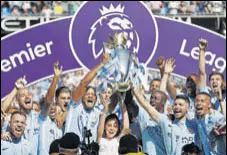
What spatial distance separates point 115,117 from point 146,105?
0.40 m

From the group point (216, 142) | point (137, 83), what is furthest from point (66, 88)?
point (216, 142)

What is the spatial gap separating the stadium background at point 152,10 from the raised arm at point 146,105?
0.33 metres

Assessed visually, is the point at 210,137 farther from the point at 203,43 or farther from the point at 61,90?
the point at 61,90

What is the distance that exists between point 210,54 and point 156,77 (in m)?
0.77

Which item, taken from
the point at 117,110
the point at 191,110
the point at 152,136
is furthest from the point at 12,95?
the point at 191,110

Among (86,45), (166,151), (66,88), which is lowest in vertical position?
(166,151)

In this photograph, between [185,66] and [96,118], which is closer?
[96,118]

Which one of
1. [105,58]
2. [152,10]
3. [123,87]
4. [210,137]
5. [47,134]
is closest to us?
[47,134]

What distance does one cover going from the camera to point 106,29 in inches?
304

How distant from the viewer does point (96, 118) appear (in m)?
7.36

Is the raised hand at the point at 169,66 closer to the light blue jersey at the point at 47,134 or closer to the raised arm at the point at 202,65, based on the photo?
the raised arm at the point at 202,65

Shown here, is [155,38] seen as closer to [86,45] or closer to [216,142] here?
[86,45]

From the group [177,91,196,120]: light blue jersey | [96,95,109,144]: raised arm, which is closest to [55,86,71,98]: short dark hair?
[96,95,109,144]: raised arm

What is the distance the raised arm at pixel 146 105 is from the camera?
7.32 metres
